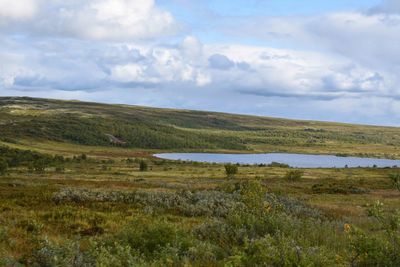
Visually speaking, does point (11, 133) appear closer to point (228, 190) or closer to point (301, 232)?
point (228, 190)

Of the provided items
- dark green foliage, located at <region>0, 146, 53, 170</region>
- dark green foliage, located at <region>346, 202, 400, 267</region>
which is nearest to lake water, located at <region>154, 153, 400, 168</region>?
dark green foliage, located at <region>0, 146, 53, 170</region>

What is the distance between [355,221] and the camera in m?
21.2

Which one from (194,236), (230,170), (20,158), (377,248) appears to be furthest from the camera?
(20,158)

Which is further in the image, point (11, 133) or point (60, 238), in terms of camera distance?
point (11, 133)

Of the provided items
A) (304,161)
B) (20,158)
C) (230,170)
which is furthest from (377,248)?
(304,161)

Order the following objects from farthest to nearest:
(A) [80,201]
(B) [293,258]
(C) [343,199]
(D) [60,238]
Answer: (C) [343,199], (A) [80,201], (D) [60,238], (B) [293,258]

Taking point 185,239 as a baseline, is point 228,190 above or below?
below

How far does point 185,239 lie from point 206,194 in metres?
19.5

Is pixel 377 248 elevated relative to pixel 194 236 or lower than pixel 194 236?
elevated

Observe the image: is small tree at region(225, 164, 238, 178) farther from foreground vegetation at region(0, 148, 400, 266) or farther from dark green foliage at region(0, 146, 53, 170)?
foreground vegetation at region(0, 148, 400, 266)

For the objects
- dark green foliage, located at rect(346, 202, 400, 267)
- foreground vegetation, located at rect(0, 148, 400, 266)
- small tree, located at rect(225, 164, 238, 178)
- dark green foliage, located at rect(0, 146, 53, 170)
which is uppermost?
dark green foliage, located at rect(346, 202, 400, 267)

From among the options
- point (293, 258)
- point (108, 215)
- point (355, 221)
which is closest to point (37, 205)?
point (108, 215)

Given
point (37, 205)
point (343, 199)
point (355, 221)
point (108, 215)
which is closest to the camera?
point (355, 221)

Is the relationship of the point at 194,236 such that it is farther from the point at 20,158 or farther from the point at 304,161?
the point at 304,161
